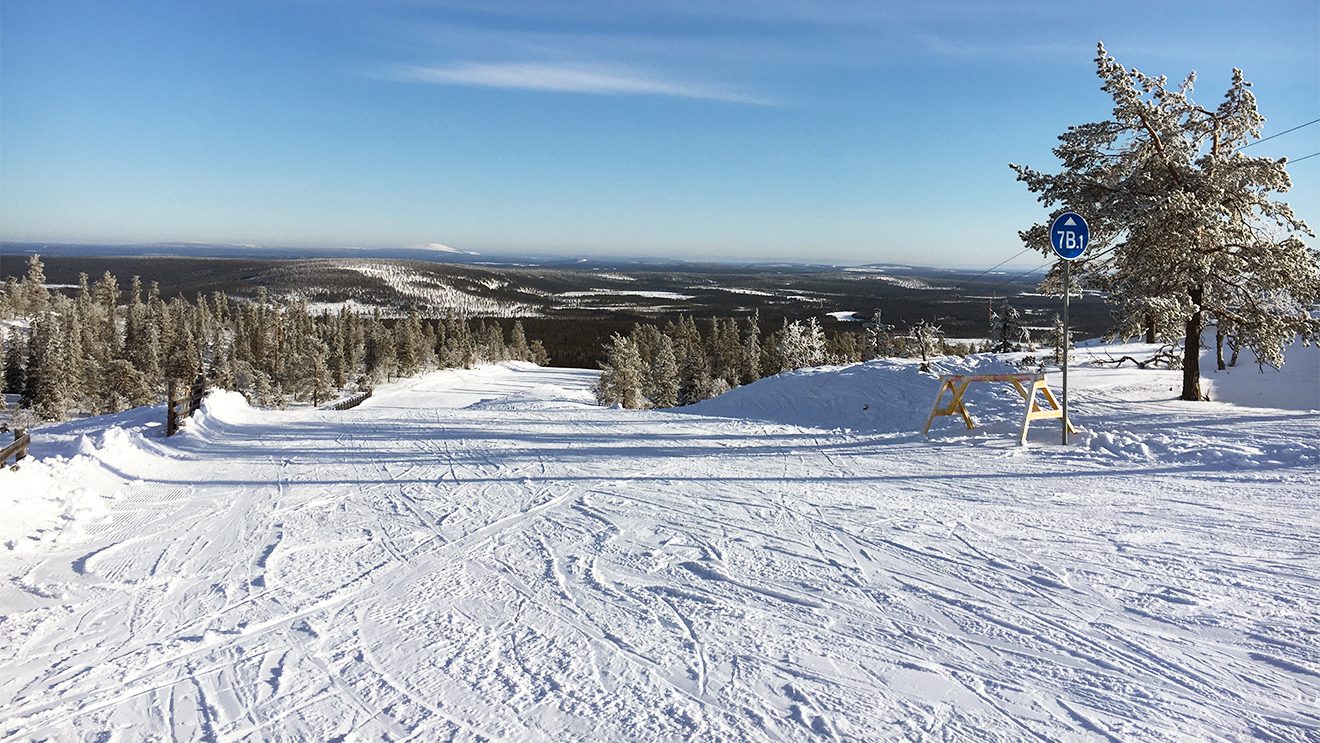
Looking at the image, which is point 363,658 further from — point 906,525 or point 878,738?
point 906,525

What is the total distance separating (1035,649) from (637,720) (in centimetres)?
252

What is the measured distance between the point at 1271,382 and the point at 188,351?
95600mm

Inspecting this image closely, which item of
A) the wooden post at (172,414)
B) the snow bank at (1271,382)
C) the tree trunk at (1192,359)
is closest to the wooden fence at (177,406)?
the wooden post at (172,414)

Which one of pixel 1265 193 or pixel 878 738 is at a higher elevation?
pixel 1265 193

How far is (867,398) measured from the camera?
55.4 feet

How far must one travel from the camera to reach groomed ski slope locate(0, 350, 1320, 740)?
3.98 m

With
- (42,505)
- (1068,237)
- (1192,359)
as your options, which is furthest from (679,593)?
(1192,359)

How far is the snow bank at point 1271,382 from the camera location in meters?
16.5

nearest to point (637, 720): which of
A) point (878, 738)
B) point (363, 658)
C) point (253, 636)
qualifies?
point (878, 738)

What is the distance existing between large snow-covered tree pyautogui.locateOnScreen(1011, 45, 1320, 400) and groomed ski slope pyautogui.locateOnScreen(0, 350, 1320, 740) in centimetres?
363

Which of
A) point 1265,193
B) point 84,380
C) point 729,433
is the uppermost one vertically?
point 1265,193

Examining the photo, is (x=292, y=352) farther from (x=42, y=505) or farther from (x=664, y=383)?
(x=42, y=505)

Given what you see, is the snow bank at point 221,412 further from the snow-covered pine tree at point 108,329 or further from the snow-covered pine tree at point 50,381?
the snow-covered pine tree at point 108,329

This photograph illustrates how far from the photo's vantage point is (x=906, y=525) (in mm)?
7320
